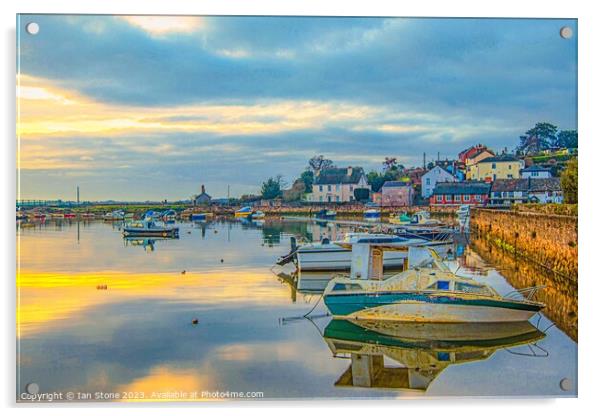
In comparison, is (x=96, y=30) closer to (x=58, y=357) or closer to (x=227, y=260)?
(x=58, y=357)

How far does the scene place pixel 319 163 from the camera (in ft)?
26.9

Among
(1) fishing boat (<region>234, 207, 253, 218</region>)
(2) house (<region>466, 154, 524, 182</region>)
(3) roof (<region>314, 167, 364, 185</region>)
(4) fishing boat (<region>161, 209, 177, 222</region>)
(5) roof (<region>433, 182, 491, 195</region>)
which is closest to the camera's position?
(2) house (<region>466, 154, 524, 182</region>)

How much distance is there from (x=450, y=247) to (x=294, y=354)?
7118mm

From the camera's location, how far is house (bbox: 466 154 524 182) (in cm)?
856

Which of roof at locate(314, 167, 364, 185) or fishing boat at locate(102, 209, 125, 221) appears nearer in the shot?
roof at locate(314, 167, 364, 185)

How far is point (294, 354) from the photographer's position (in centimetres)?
676

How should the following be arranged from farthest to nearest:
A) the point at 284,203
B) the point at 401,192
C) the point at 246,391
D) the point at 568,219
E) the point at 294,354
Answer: the point at 284,203 < the point at 401,192 < the point at 568,219 < the point at 294,354 < the point at 246,391

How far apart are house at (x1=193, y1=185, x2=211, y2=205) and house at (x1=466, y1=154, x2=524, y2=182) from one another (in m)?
3.14

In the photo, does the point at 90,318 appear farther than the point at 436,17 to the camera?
Yes

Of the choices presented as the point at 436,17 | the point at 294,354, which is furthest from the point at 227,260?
the point at 436,17

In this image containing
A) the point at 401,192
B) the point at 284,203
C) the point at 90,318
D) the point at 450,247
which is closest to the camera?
the point at 90,318

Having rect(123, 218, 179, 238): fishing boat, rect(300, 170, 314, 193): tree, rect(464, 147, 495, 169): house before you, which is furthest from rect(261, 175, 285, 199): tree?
rect(123, 218, 179, 238): fishing boat

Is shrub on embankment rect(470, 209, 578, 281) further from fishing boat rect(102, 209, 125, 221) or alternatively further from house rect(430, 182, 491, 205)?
fishing boat rect(102, 209, 125, 221)

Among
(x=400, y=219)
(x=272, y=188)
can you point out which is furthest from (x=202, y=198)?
(x=400, y=219)
